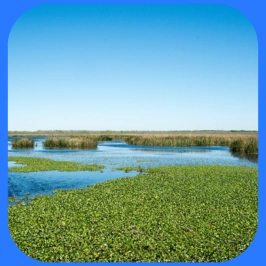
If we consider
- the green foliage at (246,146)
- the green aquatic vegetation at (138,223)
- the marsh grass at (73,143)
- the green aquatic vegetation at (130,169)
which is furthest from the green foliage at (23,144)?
the green aquatic vegetation at (138,223)

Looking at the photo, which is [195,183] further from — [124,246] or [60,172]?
[60,172]

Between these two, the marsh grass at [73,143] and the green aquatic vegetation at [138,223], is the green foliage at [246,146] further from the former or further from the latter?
the green aquatic vegetation at [138,223]

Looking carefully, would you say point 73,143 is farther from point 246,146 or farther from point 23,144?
point 246,146

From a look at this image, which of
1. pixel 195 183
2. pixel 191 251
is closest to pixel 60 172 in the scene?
pixel 195 183

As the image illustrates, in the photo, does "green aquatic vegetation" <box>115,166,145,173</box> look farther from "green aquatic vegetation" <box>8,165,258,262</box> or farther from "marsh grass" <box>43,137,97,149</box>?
"marsh grass" <box>43,137,97,149</box>

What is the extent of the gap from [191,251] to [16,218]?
5936 millimetres

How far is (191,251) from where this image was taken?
8227 millimetres

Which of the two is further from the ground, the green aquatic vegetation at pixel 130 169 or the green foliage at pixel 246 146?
the green foliage at pixel 246 146

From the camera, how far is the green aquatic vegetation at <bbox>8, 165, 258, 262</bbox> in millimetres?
8266

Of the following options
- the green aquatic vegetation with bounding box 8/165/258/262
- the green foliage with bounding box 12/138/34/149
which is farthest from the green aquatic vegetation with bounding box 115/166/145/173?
the green foliage with bounding box 12/138/34/149

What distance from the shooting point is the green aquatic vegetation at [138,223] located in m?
8.27

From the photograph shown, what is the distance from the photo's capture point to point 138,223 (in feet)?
32.0

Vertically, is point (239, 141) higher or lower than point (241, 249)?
higher

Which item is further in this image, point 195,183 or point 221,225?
point 195,183
